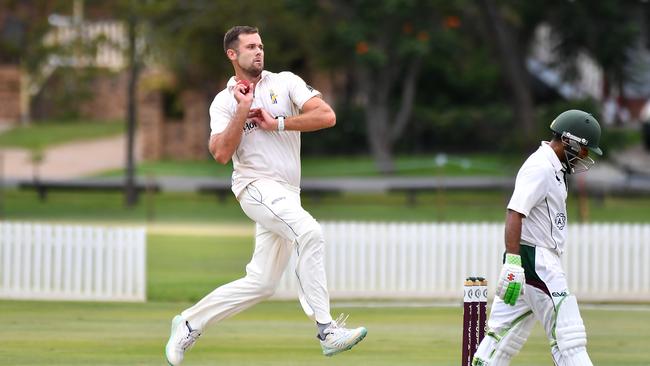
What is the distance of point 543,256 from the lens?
8.17 metres

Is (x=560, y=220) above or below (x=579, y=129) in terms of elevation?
below

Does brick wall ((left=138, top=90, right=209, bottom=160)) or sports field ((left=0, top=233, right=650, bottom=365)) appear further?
brick wall ((left=138, top=90, right=209, bottom=160))

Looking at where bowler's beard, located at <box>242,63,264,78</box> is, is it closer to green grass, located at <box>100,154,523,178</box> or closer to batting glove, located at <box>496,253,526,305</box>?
batting glove, located at <box>496,253,526,305</box>

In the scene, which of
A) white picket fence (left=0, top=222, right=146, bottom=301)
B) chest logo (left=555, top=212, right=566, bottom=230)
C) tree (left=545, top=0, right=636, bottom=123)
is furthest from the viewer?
tree (left=545, top=0, right=636, bottom=123)

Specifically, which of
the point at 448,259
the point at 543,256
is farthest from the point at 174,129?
the point at 543,256

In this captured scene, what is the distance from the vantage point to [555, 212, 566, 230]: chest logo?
8211mm

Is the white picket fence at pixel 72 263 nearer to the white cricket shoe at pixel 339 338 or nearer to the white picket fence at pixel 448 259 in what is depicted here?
the white picket fence at pixel 448 259

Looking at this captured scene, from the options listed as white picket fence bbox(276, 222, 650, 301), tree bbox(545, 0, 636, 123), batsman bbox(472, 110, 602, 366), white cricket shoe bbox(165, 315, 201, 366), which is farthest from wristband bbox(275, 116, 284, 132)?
tree bbox(545, 0, 636, 123)

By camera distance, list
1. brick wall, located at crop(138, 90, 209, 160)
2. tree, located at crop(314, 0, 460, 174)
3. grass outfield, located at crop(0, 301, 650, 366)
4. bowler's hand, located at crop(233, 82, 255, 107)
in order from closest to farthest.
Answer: bowler's hand, located at crop(233, 82, 255, 107) → grass outfield, located at crop(0, 301, 650, 366) → tree, located at crop(314, 0, 460, 174) → brick wall, located at crop(138, 90, 209, 160)

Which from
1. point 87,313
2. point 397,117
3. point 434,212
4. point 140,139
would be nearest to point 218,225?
point 434,212

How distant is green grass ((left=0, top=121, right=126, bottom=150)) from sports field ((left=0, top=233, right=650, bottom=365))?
28.5 meters

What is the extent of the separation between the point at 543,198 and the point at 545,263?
0.36 m

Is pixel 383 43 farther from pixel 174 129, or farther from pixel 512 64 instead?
pixel 174 129

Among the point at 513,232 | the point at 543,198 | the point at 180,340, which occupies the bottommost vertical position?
the point at 180,340
